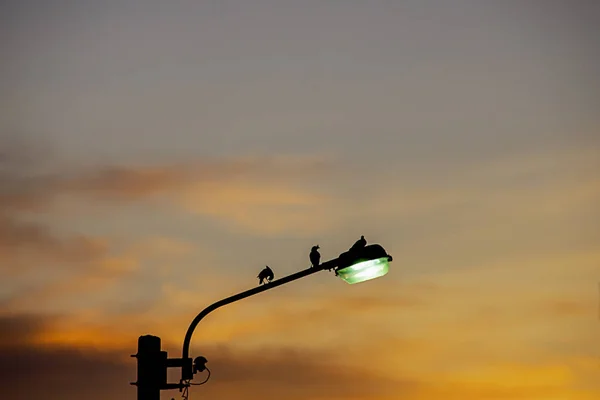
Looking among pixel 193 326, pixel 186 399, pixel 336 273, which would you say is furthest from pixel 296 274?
pixel 186 399

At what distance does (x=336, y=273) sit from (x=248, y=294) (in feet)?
4.24

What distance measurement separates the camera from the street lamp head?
12.8m

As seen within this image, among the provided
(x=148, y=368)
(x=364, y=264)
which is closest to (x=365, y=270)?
(x=364, y=264)

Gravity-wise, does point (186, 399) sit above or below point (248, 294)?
below

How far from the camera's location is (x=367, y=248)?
42.2ft

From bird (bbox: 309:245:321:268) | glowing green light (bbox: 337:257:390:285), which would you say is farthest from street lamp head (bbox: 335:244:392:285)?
bird (bbox: 309:245:321:268)

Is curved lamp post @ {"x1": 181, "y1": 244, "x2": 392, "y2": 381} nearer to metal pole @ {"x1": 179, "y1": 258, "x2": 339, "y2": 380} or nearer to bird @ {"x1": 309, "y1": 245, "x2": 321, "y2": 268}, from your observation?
metal pole @ {"x1": 179, "y1": 258, "x2": 339, "y2": 380}

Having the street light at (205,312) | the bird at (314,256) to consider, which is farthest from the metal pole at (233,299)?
the bird at (314,256)

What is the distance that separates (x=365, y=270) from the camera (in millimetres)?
12977

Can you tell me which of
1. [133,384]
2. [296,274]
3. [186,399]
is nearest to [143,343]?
[133,384]

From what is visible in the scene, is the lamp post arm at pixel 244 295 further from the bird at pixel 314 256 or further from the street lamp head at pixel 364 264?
the bird at pixel 314 256

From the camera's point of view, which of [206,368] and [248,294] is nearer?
[248,294]

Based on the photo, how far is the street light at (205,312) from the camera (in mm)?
12617

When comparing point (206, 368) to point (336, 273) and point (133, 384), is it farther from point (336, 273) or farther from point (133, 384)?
point (336, 273)
